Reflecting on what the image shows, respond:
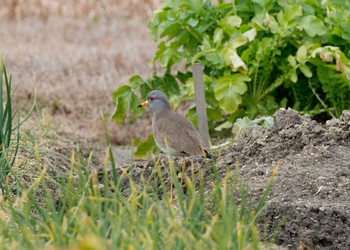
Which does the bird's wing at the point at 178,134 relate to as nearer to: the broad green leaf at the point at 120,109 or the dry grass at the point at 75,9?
the broad green leaf at the point at 120,109

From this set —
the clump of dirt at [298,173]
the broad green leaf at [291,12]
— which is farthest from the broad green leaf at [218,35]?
the clump of dirt at [298,173]

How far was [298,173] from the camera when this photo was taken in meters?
5.81

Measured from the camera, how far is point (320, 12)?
317 inches

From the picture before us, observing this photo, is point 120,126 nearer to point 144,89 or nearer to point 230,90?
point 144,89

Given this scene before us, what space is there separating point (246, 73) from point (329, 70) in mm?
646

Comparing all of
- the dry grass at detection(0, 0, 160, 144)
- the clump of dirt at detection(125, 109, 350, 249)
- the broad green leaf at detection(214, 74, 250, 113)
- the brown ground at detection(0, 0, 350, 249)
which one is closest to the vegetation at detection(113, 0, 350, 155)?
the broad green leaf at detection(214, 74, 250, 113)

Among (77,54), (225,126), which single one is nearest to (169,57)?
(225,126)

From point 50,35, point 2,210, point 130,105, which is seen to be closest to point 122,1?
point 50,35

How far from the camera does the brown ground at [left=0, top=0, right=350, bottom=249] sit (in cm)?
516

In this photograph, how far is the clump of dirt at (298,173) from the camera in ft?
16.5

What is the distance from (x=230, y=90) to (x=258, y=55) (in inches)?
14.8

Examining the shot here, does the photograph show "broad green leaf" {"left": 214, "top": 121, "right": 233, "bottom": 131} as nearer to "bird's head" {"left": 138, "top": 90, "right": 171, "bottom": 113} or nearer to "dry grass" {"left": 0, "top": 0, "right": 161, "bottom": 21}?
"bird's head" {"left": 138, "top": 90, "right": 171, "bottom": 113}

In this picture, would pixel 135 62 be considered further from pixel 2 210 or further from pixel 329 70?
pixel 2 210

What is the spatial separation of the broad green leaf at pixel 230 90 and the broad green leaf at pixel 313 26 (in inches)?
23.4
